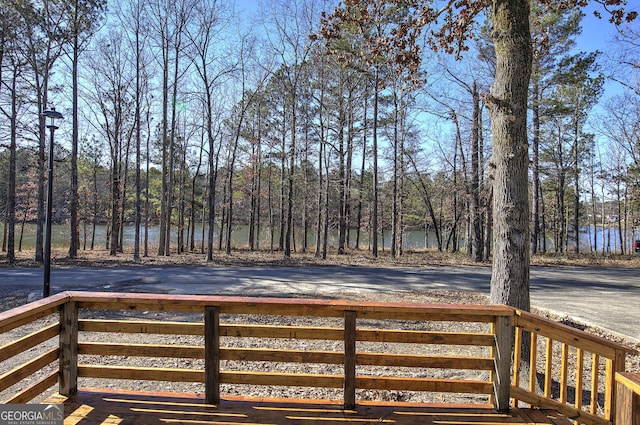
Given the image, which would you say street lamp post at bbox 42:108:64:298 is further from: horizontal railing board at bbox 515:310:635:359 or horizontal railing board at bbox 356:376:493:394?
horizontal railing board at bbox 515:310:635:359

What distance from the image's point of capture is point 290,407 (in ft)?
8.67

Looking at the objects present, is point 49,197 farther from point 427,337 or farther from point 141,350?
point 427,337

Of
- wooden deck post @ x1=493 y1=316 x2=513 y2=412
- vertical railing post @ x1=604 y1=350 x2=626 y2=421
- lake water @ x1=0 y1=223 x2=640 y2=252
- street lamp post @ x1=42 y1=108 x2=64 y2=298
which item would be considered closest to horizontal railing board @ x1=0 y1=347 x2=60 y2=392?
wooden deck post @ x1=493 y1=316 x2=513 y2=412

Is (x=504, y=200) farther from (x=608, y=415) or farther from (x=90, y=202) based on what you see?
(x=90, y=202)

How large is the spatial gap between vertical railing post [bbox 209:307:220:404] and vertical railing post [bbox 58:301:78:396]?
108cm

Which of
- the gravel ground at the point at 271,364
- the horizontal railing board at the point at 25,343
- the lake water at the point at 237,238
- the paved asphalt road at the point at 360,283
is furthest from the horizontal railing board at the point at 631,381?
the lake water at the point at 237,238

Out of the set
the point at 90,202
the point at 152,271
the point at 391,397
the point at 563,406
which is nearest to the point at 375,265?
the point at 152,271

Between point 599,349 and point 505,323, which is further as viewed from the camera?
point 505,323

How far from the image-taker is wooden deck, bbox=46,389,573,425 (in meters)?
2.45

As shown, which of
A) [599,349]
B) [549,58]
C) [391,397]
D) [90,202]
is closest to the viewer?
[599,349]

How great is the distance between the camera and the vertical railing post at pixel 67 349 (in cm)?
271

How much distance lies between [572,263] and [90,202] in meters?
31.0

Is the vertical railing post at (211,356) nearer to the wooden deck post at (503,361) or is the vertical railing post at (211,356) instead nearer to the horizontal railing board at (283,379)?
the horizontal railing board at (283,379)

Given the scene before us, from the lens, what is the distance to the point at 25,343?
2.35m
